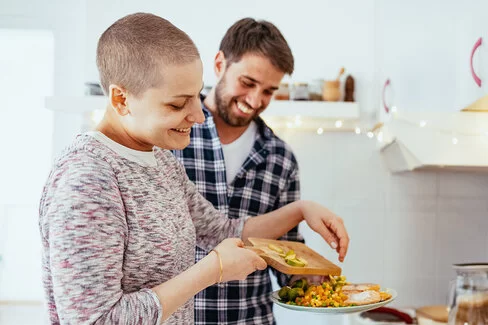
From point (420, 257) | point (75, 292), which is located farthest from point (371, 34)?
point (75, 292)

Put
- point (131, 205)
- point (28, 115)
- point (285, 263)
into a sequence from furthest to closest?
point (28, 115), point (285, 263), point (131, 205)

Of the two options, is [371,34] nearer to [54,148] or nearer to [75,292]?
[54,148]

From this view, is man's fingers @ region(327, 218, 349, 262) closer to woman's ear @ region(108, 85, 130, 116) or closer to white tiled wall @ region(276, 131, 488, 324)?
woman's ear @ region(108, 85, 130, 116)

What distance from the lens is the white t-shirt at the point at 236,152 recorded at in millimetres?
1668

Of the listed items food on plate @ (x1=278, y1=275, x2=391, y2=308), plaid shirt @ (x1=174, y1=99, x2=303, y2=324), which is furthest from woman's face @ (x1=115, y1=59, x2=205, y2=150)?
plaid shirt @ (x1=174, y1=99, x2=303, y2=324)

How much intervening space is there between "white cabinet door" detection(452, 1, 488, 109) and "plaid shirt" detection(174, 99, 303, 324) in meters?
0.68

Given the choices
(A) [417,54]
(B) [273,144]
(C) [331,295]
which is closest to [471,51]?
(A) [417,54]

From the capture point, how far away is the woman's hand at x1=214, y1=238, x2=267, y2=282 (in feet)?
3.24

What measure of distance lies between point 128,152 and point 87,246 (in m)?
0.20

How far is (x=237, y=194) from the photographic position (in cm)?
163

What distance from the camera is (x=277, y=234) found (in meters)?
1.41

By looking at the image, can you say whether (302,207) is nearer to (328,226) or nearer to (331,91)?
(328,226)

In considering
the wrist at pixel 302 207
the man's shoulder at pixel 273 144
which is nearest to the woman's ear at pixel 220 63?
the man's shoulder at pixel 273 144

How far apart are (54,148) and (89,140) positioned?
71.3 inches
